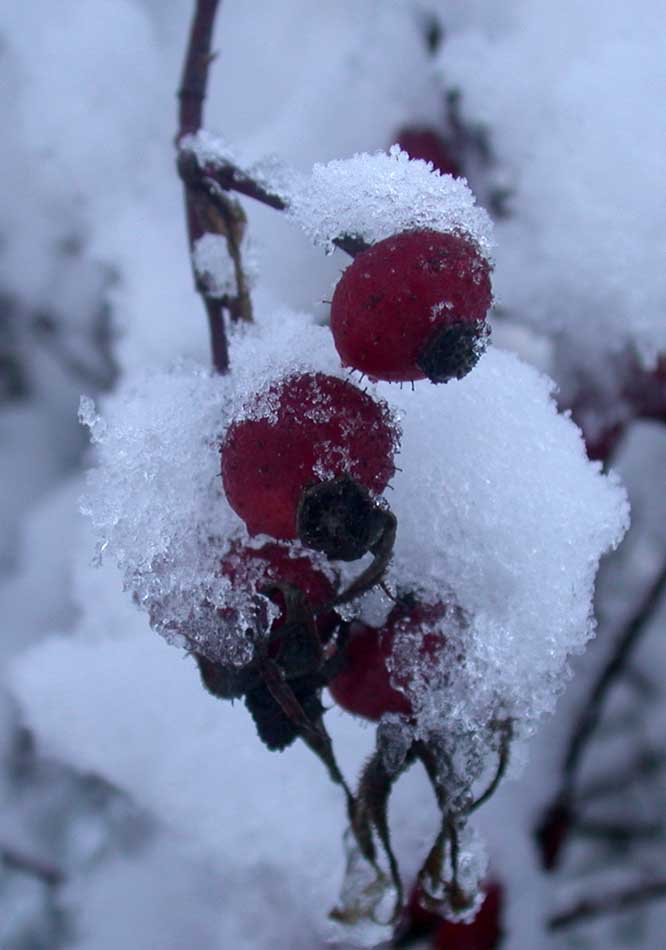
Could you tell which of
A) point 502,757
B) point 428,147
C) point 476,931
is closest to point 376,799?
point 502,757

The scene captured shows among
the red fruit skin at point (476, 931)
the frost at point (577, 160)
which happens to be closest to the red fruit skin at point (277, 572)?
the frost at point (577, 160)

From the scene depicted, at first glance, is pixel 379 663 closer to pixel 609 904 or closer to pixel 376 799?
pixel 376 799

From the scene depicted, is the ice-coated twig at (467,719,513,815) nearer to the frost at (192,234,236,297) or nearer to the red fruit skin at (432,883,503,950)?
the frost at (192,234,236,297)

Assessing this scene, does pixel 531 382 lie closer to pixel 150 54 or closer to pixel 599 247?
pixel 599 247

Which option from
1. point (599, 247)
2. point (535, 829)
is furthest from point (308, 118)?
point (535, 829)

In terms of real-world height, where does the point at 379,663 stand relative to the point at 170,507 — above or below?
below

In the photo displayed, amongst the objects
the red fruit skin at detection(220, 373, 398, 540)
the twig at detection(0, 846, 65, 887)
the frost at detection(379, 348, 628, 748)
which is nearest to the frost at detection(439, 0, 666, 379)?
the frost at detection(379, 348, 628, 748)
